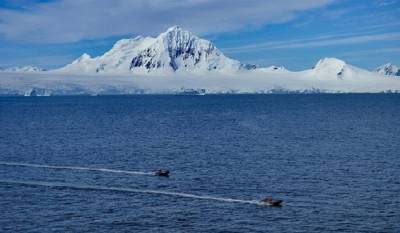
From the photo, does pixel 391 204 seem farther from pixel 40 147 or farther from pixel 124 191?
pixel 40 147

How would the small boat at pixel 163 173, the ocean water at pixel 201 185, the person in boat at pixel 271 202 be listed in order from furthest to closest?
the small boat at pixel 163 173 < the person in boat at pixel 271 202 < the ocean water at pixel 201 185

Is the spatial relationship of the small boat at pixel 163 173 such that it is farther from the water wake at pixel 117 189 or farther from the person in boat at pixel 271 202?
the person in boat at pixel 271 202

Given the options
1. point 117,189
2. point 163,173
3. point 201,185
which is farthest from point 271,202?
point 163,173

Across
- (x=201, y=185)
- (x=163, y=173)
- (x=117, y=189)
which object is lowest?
(x=117, y=189)

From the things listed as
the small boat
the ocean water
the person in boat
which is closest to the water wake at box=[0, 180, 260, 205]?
the ocean water

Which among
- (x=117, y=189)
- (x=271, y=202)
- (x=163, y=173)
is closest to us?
(x=271, y=202)

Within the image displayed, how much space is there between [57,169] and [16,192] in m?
20.3

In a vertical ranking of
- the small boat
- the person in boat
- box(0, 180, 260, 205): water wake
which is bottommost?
box(0, 180, 260, 205): water wake

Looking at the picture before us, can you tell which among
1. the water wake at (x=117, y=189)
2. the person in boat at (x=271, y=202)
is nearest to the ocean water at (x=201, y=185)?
the water wake at (x=117, y=189)

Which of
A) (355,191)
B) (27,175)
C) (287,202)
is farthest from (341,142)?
(27,175)

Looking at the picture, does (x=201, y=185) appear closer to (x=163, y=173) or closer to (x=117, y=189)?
(x=163, y=173)

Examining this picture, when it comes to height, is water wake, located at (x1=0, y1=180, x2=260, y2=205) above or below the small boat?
below

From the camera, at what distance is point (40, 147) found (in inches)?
5719

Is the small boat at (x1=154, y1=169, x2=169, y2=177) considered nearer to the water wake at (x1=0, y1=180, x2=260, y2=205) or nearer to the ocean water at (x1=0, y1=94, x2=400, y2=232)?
the ocean water at (x1=0, y1=94, x2=400, y2=232)
